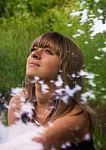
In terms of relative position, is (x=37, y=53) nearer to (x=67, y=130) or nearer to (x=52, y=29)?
(x=67, y=130)

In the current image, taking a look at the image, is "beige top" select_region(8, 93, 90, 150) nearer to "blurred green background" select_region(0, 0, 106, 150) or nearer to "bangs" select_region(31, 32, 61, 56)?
"bangs" select_region(31, 32, 61, 56)

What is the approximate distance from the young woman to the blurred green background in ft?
1.52

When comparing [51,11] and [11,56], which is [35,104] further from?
[51,11]

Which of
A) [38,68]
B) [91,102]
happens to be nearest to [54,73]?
[38,68]

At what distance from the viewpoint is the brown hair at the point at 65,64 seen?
4.01ft

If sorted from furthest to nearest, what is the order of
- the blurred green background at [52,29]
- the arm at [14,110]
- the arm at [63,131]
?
1. the blurred green background at [52,29]
2. the arm at [14,110]
3. the arm at [63,131]

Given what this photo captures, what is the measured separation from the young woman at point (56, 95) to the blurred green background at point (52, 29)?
1.52ft

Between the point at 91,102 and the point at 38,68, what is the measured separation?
0.61 metres

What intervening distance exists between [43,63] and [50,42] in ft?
0.27

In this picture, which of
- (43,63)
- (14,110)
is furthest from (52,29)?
(43,63)

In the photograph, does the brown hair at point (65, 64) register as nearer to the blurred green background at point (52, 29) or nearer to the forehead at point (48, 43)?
the forehead at point (48, 43)

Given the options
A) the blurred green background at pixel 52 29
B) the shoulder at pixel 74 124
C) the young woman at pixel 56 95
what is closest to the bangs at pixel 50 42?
the young woman at pixel 56 95

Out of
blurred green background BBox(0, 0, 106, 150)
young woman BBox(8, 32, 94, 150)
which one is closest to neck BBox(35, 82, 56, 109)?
young woman BBox(8, 32, 94, 150)

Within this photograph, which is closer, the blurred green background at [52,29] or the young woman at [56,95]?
the young woman at [56,95]
